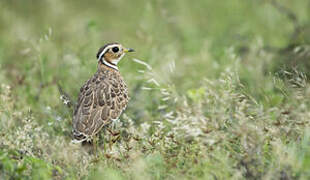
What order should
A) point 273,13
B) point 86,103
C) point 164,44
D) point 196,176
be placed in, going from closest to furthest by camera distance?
1. point 196,176
2. point 86,103
3. point 164,44
4. point 273,13

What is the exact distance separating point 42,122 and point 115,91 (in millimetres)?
1075

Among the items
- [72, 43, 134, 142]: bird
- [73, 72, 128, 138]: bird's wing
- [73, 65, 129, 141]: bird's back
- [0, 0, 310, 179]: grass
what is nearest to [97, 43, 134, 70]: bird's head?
[72, 43, 134, 142]: bird

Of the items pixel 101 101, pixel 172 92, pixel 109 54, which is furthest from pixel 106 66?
pixel 172 92

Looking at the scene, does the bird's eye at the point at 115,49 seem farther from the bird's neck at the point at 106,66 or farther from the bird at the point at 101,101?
the bird's neck at the point at 106,66

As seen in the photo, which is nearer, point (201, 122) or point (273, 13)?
point (201, 122)

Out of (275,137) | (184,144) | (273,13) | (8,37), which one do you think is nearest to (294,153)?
(275,137)

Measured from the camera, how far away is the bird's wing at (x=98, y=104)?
16.0 feet

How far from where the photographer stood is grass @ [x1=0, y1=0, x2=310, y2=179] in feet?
11.9

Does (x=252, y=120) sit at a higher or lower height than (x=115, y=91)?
lower

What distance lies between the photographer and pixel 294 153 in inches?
139

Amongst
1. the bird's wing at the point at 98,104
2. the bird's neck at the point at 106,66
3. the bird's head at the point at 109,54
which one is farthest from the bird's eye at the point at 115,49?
the bird's wing at the point at 98,104

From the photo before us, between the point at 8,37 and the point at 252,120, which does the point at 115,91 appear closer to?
the point at 252,120

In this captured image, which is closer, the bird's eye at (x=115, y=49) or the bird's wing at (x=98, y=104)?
the bird's wing at (x=98, y=104)

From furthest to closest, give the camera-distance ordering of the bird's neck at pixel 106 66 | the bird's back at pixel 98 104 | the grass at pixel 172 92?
1. the bird's neck at pixel 106 66
2. the bird's back at pixel 98 104
3. the grass at pixel 172 92
